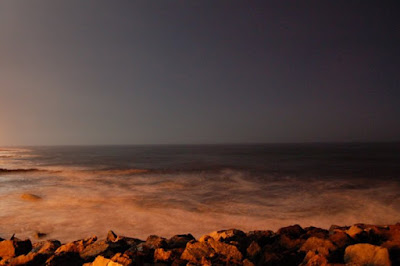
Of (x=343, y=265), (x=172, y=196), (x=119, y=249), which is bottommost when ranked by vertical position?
(x=172, y=196)

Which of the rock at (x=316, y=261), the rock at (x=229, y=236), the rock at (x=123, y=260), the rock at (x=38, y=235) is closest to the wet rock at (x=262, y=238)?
the rock at (x=229, y=236)

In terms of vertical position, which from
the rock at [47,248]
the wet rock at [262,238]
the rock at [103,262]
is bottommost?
the rock at [47,248]

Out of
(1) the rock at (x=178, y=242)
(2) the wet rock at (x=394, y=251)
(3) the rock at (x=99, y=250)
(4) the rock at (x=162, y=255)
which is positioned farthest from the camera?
(1) the rock at (x=178, y=242)

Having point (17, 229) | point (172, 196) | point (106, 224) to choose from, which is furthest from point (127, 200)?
point (17, 229)

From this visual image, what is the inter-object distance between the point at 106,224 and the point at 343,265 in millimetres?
8094

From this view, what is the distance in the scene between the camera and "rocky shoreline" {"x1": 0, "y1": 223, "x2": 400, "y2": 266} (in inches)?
153

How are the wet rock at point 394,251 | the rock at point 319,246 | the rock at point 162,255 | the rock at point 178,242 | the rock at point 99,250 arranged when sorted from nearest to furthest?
the wet rock at point 394,251 → the rock at point 319,246 → the rock at point 162,255 → the rock at point 99,250 → the rock at point 178,242

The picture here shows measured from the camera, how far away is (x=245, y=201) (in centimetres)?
1407

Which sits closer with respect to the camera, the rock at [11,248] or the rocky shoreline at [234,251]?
the rocky shoreline at [234,251]

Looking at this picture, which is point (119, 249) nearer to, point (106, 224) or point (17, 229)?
point (106, 224)

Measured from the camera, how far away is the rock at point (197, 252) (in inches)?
169

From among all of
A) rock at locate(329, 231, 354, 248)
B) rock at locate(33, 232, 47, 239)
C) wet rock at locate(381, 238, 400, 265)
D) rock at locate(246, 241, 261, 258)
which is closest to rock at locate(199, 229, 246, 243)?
rock at locate(246, 241, 261, 258)

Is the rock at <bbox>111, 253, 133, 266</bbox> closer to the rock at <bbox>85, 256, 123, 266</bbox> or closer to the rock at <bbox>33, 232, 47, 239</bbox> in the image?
the rock at <bbox>85, 256, 123, 266</bbox>

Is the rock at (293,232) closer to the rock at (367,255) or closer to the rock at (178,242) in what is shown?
the rock at (367,255)
